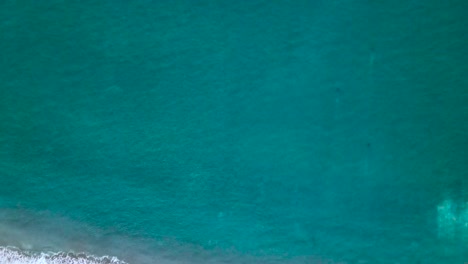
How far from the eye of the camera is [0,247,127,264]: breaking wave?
312 inches

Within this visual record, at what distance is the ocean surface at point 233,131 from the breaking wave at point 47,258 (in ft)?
0.07

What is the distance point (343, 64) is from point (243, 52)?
1479 millimetres

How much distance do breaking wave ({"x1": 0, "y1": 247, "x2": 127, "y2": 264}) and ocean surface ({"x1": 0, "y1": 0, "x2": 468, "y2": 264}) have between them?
0.07ft

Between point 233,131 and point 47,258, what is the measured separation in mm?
3356

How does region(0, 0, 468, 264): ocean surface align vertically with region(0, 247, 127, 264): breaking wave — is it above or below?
above

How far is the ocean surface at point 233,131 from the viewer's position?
25.6 ft

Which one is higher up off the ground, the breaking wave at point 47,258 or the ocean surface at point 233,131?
the ocean surface at point 233,131

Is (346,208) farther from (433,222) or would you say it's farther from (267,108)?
(267,108)

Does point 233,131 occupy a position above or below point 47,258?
above

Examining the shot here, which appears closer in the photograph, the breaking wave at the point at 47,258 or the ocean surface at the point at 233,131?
the ocean surface at the point at 233,131

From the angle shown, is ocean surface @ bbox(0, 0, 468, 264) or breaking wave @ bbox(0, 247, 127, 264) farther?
breaking wave @ bbox(0, 247, 127, 264)

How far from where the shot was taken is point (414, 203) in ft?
25.6

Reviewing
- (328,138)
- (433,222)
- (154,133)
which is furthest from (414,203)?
(154,133)

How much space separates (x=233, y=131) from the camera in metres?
7.96
